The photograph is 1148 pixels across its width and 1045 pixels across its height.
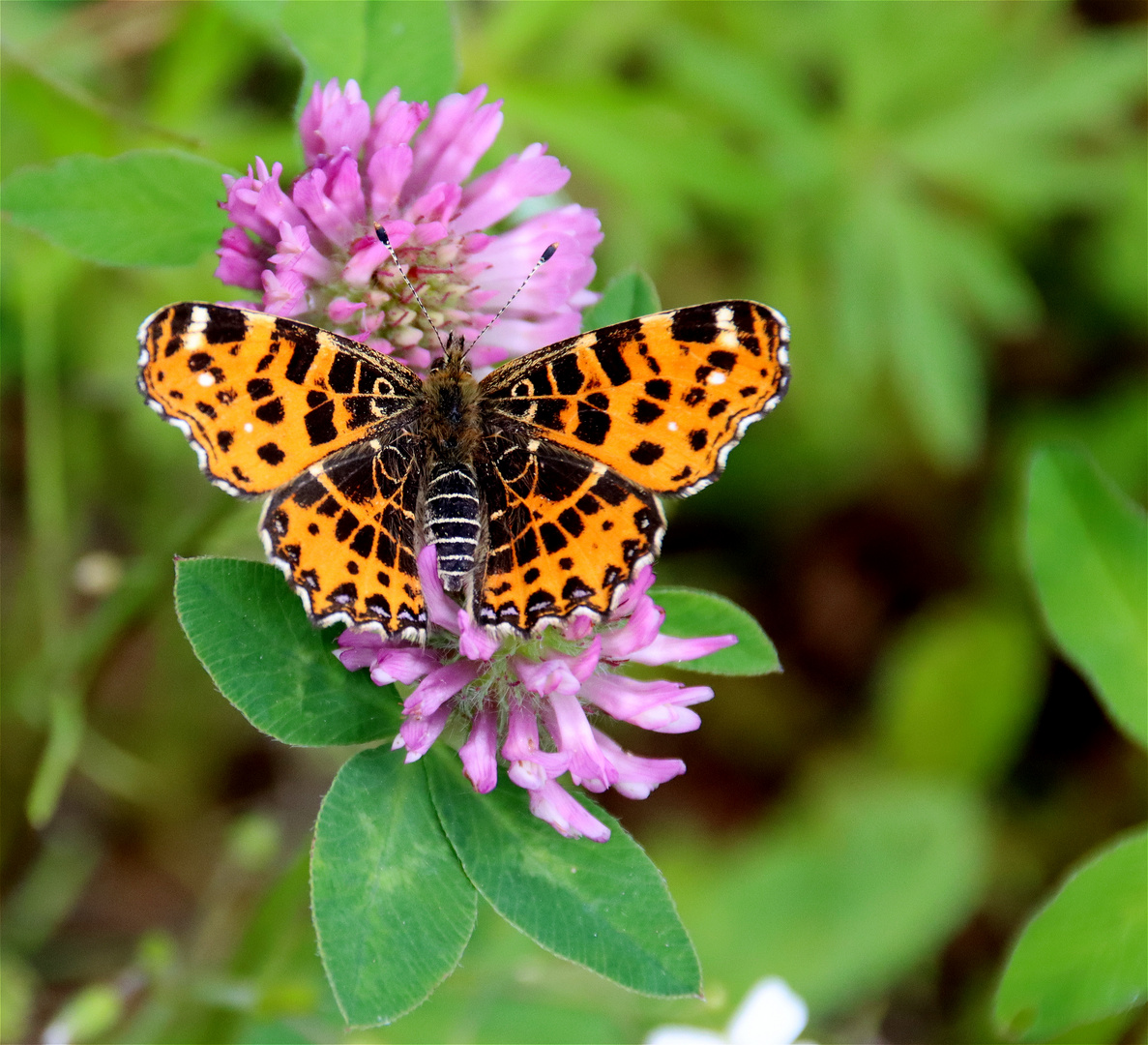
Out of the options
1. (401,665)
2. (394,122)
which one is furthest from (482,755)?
(394,122)

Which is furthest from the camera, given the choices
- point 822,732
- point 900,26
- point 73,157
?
point 822,732

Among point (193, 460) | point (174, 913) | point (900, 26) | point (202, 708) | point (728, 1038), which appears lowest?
point (174, 913)

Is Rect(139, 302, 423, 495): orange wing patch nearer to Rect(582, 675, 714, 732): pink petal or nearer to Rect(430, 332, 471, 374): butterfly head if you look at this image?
Rect(430, 332, 471, 374): butterfly head

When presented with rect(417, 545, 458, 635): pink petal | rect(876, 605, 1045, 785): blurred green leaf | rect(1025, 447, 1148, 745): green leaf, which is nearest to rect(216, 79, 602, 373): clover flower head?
rect(417, 545, 458, 635): pink petal

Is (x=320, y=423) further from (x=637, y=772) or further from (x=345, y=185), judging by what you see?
(x=637, y=772)

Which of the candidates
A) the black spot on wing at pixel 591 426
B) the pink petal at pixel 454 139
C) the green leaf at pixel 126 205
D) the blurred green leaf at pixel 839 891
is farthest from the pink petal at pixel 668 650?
the blurred green leaf at pixel 839 891

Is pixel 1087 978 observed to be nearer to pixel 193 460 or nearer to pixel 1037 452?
pixel 1037 452

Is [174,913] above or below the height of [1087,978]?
below

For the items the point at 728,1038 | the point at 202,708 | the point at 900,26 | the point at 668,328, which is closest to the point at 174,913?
the point at 202,708
